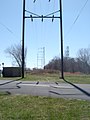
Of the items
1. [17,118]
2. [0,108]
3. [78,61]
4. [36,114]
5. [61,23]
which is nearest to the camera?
[17,118]

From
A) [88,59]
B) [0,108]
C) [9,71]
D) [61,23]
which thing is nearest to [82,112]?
[0,108]

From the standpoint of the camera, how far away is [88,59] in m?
137

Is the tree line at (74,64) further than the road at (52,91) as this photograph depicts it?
Yes

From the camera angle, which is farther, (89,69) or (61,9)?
(89,69)

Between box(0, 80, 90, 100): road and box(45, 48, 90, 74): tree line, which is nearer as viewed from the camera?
box(0, 80, 90, 100): road

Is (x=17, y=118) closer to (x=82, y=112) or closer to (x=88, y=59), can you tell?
(x=82, y=112)

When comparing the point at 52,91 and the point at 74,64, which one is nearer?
the point at 52,91

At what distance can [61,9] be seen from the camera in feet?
163

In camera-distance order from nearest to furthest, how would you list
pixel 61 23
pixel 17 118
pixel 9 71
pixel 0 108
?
pixel 17 118 → pixel 0 108 → pixel 61 23 → pixel 9 71

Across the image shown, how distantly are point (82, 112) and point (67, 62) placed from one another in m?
139

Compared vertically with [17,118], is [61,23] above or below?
above

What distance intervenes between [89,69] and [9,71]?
86.9 metres

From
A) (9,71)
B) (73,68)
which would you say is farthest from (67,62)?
(9,71)

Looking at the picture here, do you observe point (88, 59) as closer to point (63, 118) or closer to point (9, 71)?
point (9, 71)
